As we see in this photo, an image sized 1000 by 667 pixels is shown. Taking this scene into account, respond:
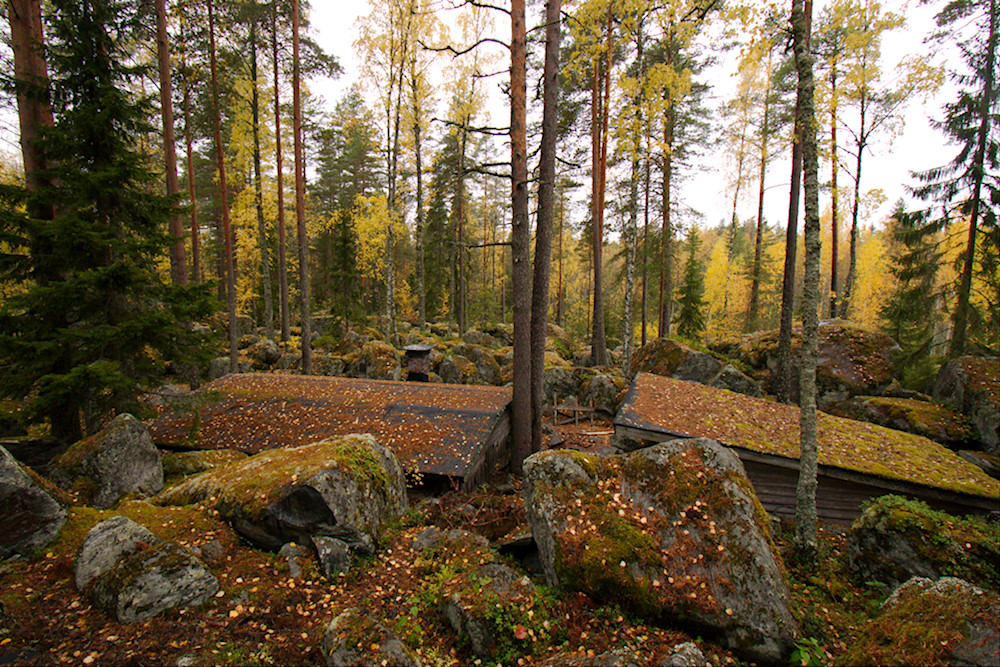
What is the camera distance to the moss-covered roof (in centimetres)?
642

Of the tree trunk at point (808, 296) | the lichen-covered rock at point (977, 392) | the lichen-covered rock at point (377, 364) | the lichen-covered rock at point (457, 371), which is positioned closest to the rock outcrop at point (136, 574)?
the tree trunk at point (808, 296)

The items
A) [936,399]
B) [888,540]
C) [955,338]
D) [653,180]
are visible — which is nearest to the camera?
[888,540]

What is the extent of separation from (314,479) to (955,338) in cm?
1628

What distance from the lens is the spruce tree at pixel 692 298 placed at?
63.1ft

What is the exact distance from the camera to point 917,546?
4465 mm

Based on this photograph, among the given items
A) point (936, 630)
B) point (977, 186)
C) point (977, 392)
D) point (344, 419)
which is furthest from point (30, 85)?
point (977, 186)

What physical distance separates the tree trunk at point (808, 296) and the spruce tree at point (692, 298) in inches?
585

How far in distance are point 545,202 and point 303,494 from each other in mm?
5997

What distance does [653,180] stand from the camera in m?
17.1

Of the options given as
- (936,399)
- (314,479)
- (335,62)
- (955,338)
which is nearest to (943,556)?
(314,479)

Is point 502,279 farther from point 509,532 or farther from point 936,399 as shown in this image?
point 509,532

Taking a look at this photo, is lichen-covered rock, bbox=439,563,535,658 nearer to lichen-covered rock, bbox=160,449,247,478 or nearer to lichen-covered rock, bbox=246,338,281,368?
lichen-covered rock, bbox=160,449,247,478

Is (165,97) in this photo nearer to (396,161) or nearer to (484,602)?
(396,161)

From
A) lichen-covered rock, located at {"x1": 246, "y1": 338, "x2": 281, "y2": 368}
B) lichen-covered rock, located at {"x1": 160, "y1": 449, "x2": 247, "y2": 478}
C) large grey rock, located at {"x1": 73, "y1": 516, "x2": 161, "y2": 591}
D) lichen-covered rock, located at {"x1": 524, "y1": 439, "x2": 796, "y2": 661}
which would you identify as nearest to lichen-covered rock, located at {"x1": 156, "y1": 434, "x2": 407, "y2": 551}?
large grey rock, located at {"x1": 73, "y1": 516, "x2": 161, "y2": 591}
